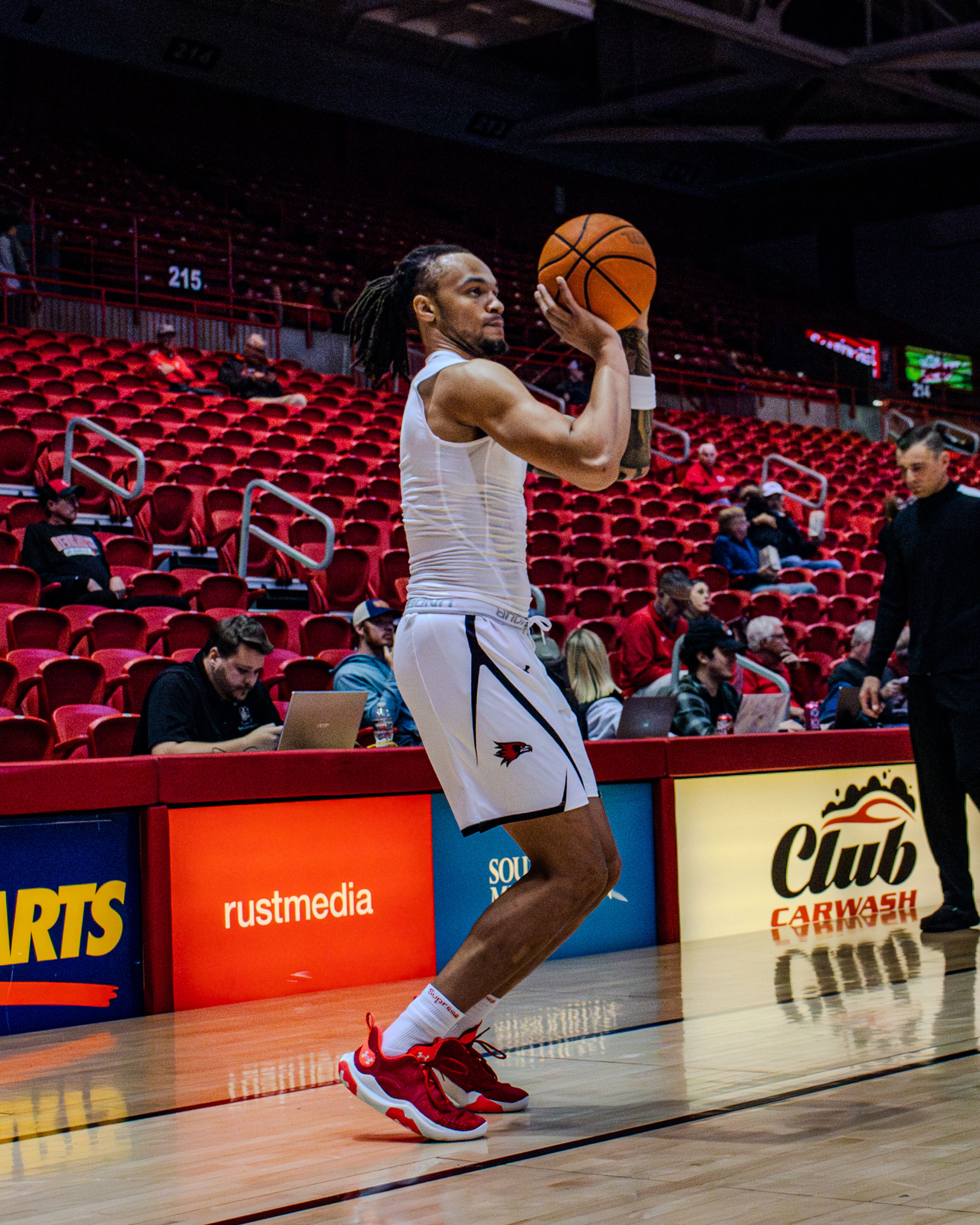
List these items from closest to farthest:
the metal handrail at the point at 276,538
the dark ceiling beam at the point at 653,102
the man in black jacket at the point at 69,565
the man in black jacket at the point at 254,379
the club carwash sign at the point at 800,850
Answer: the club carwash sign at the point at 800,850 < the man in black jacket at the point at 69,565 < the metal handrail at the point at 276,538 < the man in black jacket at the point at 254,379 < the dark ceiling beam at the point at 653,102

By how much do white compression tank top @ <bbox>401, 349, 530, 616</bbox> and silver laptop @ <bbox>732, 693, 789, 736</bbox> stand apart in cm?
294

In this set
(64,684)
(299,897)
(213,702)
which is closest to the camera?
(299,897)

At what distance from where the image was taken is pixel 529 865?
4734 millimetres

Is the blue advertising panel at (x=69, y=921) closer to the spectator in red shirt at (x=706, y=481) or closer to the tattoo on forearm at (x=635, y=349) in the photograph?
the tattoo on forearm at (x=635, y=349)

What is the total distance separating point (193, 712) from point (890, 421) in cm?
1888

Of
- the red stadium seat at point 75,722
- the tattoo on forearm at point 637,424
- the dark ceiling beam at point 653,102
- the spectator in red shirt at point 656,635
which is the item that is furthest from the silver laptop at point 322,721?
the dark ceiling beam at point 653,102

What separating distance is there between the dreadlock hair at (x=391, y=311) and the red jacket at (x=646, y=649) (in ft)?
17.2

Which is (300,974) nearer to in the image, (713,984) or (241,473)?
(713,984)

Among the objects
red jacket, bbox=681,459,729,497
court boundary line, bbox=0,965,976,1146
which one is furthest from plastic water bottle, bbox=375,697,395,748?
red jacket, bbox=681,459,729,497

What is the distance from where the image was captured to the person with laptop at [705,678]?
5719 millimetres

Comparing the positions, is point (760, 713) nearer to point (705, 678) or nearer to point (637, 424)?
point (705, 678)

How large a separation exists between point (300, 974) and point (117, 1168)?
6.04 ft

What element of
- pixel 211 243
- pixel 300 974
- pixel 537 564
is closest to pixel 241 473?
pixel 537 564

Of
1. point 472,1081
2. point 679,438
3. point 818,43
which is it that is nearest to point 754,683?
point 472,1081
